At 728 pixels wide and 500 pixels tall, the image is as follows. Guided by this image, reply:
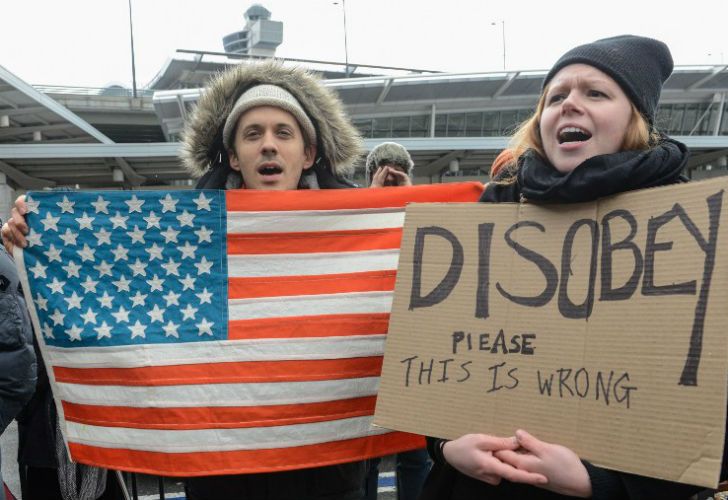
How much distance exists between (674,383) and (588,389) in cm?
18

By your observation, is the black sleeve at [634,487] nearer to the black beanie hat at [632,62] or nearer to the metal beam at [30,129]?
the black beanie hat at [632,62]

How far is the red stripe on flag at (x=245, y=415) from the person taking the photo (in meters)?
2.11

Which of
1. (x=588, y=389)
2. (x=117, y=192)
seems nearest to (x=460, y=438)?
(x=588, y=389)

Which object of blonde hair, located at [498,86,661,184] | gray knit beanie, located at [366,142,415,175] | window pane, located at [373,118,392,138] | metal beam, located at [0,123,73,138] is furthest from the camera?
window pane, located at [373,118,392,138]

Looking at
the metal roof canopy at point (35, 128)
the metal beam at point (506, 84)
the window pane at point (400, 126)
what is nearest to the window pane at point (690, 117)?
the metal beam at point (506, 84)

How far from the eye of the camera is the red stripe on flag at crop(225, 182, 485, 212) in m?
2.29

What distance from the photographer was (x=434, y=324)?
163 cm

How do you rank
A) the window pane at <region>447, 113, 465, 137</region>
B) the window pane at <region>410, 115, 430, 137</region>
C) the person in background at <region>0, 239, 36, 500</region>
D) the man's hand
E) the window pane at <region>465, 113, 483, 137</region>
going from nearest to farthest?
the person in background at <region>0, 239, 36, 500</region> → the man's hand → the window pane at <region>410, 115, 430, 137</region> → the window pane at <region>447, 113, 465, 137</region> → the window pane at <region>465, 113, 483, 137</region>

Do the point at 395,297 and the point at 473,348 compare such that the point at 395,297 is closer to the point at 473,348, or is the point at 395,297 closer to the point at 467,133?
the point at 473,348

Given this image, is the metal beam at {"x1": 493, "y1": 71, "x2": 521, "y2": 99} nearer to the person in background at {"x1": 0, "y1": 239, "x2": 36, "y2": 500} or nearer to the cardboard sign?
the person in background at {"x1": 0, "y1": 239, "x2": 36, "y2": 500}

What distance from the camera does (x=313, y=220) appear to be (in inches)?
90.8

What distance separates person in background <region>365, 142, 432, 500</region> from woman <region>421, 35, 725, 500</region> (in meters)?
1.96

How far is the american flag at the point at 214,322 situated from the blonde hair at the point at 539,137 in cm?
58

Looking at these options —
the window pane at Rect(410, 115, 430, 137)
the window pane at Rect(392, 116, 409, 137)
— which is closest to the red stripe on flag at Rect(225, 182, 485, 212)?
the window pane at Rect(392, 116, 409, 137)
